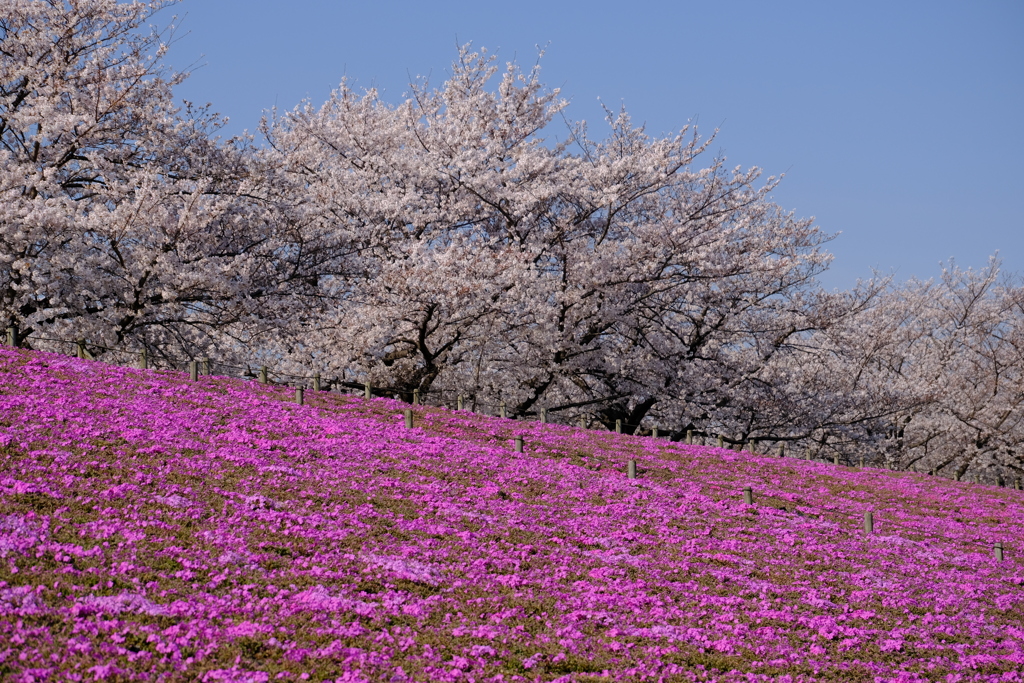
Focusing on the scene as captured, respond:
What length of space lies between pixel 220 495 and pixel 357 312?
2002 cm

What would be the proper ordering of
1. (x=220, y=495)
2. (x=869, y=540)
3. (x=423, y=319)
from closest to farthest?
(x=220, y=495) < (x=869, y=540) < (x=423, y=319)

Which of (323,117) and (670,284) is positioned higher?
(323,117)

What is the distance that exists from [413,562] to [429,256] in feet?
66.5

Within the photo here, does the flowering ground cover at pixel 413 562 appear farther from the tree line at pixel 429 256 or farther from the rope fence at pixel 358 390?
the tree line at pixel 429 256

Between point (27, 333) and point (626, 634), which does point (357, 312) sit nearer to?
point (27, 333)

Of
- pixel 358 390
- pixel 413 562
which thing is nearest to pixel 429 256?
pixel 358 390

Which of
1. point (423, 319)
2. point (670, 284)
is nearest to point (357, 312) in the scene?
point (423, 319)

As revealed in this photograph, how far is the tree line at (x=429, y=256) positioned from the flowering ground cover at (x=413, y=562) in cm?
584

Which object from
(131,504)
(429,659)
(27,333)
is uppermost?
(27,333)

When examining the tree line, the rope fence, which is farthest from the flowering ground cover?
the tree line

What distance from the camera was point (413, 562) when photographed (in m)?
12.5

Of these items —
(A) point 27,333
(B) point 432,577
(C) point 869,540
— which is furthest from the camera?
(A) point 27,333

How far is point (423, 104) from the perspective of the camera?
37781 mm

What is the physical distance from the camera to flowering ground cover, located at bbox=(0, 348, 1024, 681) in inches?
372
